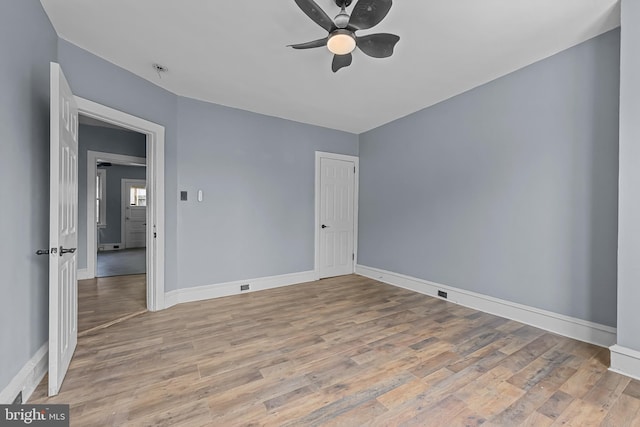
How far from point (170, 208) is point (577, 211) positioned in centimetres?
446

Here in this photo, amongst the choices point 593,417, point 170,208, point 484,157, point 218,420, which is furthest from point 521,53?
point 170,208

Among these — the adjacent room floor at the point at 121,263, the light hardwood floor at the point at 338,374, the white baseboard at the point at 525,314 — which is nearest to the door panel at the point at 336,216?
the white baseboard at the point at 525,314

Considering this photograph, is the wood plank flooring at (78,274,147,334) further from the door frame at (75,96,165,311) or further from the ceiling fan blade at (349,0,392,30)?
the ceiling fan blade at (349,0,392,30)

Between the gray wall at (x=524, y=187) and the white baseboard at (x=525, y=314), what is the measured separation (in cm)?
7

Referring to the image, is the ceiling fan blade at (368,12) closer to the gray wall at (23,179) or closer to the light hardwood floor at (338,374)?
the gray wall at (23,179)

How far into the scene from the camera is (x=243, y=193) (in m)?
4.12

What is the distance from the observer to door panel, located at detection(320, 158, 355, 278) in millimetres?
4914

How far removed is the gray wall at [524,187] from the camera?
8.08ft

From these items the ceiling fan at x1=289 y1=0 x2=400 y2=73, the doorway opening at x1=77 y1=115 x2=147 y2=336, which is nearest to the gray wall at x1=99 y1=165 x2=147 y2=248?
the doorway opening at x1=77 y1=115 x2=147 y2=336

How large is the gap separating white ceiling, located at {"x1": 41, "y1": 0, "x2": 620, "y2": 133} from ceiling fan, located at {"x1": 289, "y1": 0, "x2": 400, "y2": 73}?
0.24m

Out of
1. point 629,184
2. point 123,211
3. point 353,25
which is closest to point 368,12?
point 353,25

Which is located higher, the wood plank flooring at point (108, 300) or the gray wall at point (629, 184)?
the gray wall at point (629, 184)

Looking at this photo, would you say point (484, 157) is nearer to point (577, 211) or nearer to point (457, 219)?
point (457, 219)

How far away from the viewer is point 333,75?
10.1ft
